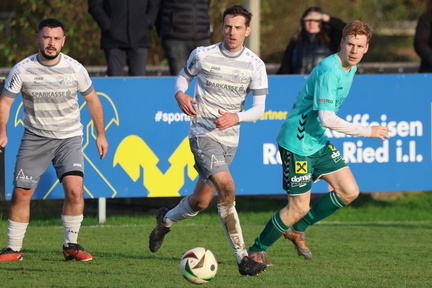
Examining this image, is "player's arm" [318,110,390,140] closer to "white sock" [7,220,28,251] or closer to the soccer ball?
the soccer ball

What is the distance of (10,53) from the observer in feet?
57.4

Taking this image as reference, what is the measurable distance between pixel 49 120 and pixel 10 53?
29.2 feet

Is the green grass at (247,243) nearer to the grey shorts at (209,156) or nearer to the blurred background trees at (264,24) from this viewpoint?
the grey shorts at (209,156)

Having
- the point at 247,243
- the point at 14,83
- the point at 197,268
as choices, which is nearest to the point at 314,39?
the point at 247,243

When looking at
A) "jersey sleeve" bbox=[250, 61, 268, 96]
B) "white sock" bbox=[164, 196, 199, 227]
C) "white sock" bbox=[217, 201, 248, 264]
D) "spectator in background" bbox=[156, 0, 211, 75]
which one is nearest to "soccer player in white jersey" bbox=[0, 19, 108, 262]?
"white sock" bbox=[164, 196, 199, 227]

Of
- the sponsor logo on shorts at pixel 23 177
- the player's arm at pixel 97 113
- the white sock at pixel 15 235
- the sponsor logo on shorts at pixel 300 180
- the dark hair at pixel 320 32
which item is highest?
the dark hair at pixel 320 32

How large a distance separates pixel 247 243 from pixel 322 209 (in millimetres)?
1622

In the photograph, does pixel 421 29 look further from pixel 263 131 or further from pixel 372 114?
pixel 263 131

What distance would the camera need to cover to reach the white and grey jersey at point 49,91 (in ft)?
28.9

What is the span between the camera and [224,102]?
28.1ft

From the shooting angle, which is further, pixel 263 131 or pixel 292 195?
pixel 263 131

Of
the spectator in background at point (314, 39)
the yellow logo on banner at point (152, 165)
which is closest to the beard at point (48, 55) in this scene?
the yellow logo on banner at point (152, 165)

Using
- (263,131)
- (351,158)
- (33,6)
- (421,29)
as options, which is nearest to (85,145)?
(263,131)

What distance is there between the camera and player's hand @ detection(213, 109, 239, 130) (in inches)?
322
